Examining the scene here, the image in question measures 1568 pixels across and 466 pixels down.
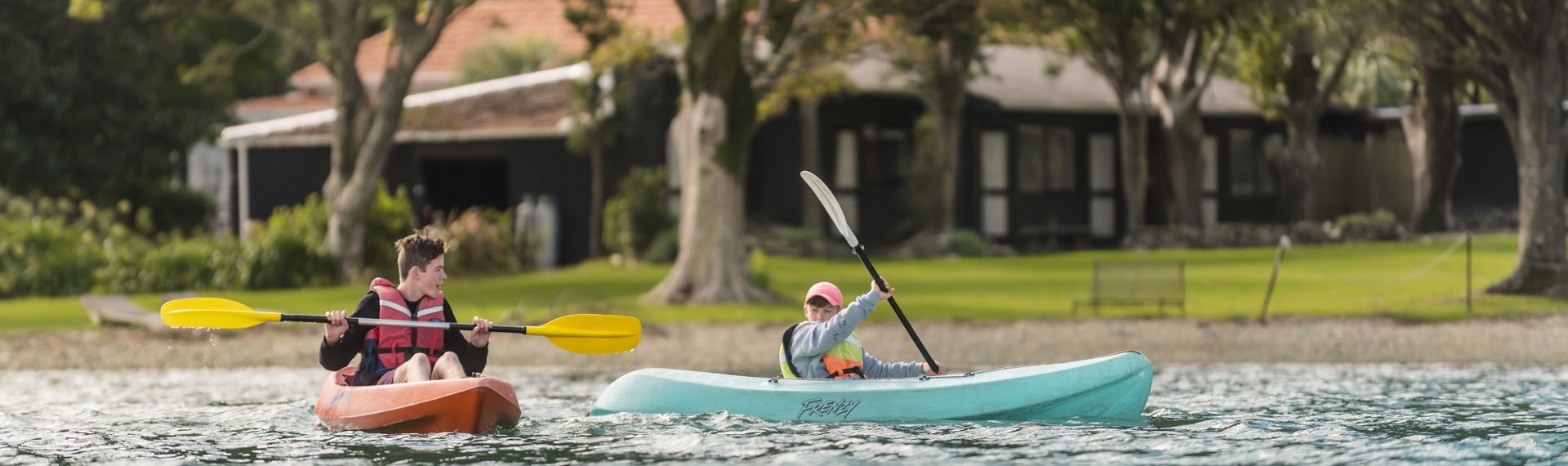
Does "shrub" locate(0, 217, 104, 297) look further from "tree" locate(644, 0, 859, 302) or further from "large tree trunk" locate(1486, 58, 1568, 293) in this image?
"large tree trunk" locate(1486, 58, 1568, 293)

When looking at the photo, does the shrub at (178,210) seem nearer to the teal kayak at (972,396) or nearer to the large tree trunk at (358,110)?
the large tree trunk at (358,110)

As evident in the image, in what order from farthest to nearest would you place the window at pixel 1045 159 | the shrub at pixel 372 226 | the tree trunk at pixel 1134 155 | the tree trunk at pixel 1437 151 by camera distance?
the window at pixel 1045 159, the tree trunk at pixel 1437 151, the tree trunk at pixel 1134 155, the shrub at pixel 372 226

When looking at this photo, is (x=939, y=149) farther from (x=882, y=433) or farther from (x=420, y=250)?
(x=420, y=250)

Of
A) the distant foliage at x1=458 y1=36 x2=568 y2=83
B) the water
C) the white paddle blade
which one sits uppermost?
the distant foliage at x1=458 y1=36 x2=568 y2=83

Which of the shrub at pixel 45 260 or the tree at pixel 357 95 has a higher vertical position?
the tree at pixel 357 95

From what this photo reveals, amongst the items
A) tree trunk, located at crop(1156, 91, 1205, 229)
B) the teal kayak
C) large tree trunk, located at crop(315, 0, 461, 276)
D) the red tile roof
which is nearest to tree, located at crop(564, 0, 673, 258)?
large tree trunk, located at crop(315, 0, 461, 276)

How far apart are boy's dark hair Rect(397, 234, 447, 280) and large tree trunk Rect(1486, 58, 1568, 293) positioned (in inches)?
536

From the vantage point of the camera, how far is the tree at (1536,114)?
66.1 feet

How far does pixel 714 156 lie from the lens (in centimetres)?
2081

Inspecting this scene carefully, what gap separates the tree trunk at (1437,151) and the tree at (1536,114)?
1276cm

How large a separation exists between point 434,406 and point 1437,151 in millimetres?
27037

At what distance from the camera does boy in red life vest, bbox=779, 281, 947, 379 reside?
1111cm

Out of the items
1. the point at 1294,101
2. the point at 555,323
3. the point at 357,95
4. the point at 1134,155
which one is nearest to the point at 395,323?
the point at 555,323

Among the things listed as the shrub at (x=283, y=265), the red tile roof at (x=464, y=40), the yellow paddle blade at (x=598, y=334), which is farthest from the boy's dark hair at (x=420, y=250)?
the red tile roof at (x=464, y=40)
